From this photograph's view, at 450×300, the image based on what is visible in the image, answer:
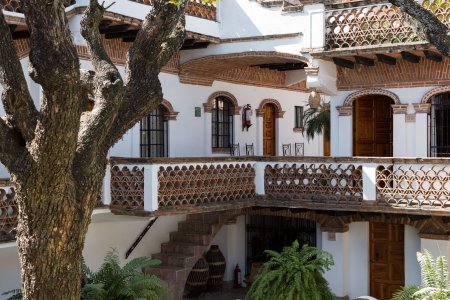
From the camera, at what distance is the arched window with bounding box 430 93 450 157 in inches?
658

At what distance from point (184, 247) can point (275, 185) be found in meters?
3.05

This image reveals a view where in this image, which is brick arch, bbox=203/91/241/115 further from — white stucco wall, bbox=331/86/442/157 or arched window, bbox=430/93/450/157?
arched window, bbox=430/93/450/157

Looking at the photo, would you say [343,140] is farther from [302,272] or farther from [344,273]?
[302,272]

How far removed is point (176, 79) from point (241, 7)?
98.6 inches

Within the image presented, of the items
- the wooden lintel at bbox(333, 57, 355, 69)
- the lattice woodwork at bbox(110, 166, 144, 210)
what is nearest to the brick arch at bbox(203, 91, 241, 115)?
the wooden lintel at bbox(333, 57, 355, 69)

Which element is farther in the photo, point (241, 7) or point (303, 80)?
point (303, 80)

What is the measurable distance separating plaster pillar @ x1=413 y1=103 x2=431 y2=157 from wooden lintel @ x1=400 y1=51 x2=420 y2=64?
1.18m

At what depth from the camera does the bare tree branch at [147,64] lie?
8.30 meters

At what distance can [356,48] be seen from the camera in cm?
1564

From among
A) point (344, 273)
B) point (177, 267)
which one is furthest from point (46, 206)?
point (344, 273)

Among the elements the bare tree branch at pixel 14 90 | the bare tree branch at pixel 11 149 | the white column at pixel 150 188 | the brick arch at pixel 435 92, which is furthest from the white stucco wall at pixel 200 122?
the bare tree branch at pixel 14 90

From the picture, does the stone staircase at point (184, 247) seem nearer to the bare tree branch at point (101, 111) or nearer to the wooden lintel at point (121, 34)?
the wooden lintel at point (121, 34)

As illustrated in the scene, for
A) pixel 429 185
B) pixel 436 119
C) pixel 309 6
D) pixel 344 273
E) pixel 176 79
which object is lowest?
pixel 344 273

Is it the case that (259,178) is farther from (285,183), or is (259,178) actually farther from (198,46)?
(198,46)
